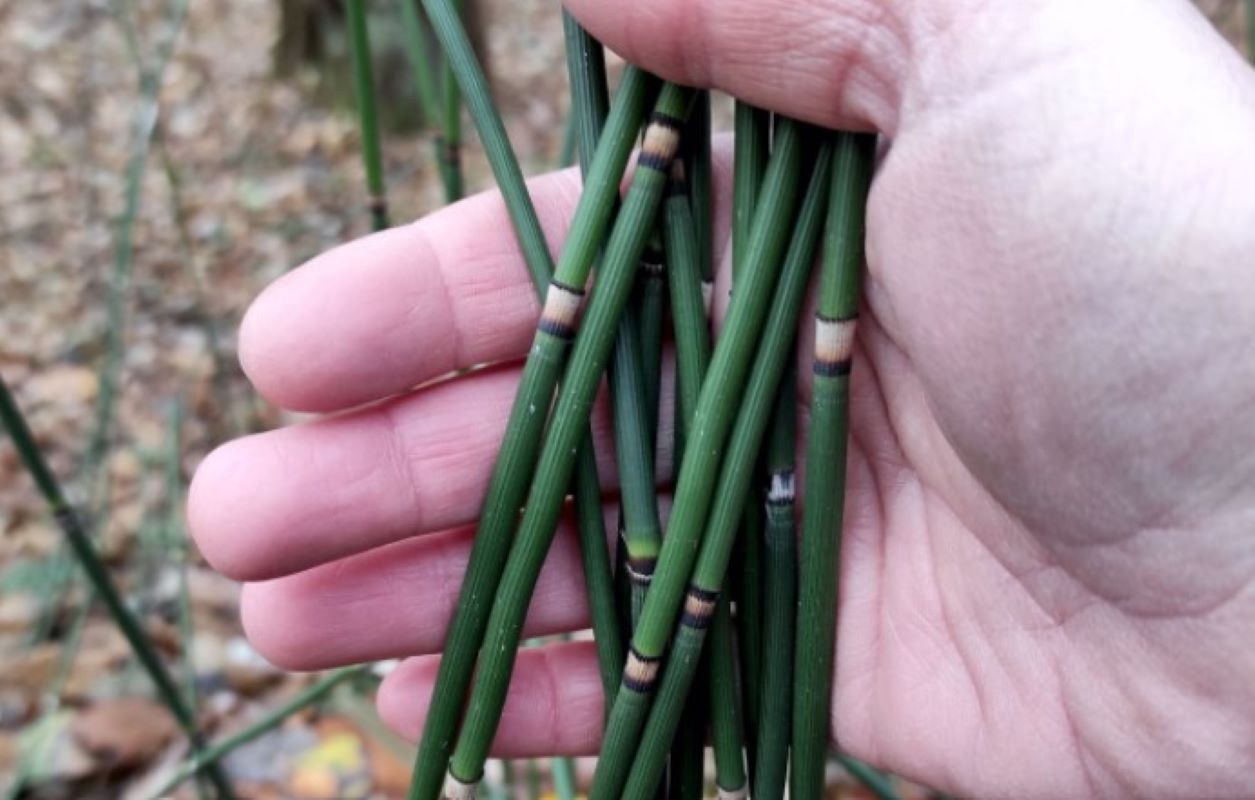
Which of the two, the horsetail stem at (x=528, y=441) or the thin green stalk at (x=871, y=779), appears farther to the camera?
the thin green stalk at (x=871, y=779)

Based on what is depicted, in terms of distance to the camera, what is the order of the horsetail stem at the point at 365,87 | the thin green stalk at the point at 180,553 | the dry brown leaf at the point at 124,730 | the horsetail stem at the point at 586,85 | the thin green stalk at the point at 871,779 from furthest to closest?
the dry brown leaf at the point at 124,730 < the thin green stalk at the point at 180,553 < the thin green stalk at the point at 871,779 < the horsetail stem at the point at 365,87 < the horsetail stem at the point at 586,85

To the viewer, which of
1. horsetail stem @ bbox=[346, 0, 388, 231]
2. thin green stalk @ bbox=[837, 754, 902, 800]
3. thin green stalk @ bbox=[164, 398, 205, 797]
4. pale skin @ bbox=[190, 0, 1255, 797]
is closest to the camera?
pale skin @ bbox=[190, 0, 1255, 797]

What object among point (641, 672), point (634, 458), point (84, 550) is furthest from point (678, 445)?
point (84, 550)

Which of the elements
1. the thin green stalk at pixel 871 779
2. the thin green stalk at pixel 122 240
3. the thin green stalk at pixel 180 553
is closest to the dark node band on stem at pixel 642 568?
the thin green stalk at pixel 871 779

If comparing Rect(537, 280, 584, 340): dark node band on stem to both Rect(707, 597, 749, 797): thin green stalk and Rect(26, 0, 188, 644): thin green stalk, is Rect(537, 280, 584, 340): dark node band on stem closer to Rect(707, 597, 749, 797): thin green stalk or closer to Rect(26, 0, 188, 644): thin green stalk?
Rect(707, 597, 749, 797): thin green stalk

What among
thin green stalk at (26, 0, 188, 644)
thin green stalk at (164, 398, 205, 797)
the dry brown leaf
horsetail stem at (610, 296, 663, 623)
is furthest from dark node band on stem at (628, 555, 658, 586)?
the dry brown leaf

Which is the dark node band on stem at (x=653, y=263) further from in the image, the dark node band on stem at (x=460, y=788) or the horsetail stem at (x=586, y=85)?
the dark node band on stem at (x=460, y=788)

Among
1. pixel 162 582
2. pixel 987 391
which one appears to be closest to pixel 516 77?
pixel 162 582
